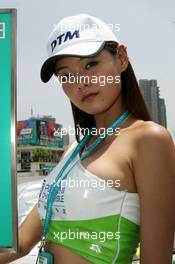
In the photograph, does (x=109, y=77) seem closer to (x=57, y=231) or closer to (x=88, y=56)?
(x=88, y=56)

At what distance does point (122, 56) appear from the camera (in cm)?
111

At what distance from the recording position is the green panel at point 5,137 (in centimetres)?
96

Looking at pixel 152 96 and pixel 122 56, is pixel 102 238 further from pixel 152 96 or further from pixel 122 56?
pixel 152 96

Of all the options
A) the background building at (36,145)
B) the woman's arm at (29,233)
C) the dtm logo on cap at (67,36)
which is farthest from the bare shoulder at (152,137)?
the background building at (36,145)

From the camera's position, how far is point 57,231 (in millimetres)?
1049

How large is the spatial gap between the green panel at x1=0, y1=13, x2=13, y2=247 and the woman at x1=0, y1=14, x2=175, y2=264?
0.13 meters

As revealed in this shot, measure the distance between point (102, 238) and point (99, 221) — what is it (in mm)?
42

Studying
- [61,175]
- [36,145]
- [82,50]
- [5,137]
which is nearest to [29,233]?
[61,175]

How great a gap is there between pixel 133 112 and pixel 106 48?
0.20 meters

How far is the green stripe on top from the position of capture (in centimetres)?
97

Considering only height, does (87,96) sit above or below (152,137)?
above

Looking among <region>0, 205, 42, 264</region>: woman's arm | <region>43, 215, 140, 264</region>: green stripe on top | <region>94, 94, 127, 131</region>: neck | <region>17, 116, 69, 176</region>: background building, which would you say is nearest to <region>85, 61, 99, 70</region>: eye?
<region>94, 94, 127, 131</region>: neck

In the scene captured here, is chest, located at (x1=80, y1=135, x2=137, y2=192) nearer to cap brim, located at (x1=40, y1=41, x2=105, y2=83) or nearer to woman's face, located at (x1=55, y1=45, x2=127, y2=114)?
woman's face, located at (x1=55, y1=45, x2=127, y2=114)

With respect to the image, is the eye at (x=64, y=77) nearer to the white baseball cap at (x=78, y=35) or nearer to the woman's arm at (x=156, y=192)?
the white baseball cap at (x=78, y=35)
